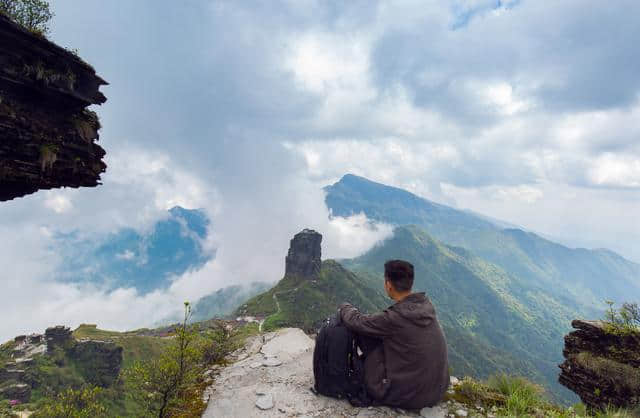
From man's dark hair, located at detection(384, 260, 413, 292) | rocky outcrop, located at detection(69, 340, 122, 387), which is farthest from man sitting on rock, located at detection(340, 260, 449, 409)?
rocky outcrop, located at detection(69, 340, 122, 387)

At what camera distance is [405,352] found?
21.1ft

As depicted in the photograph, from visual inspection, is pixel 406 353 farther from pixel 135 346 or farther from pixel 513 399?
pixel 135 346

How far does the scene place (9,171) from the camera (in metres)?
16.1

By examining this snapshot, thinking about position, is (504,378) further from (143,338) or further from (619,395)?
(143,338)

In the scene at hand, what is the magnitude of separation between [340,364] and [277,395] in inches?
78.1

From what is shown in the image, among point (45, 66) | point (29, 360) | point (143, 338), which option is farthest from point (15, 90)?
point (143, 338)

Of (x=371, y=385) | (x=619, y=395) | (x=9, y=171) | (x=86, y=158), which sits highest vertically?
(x=86, y=158)

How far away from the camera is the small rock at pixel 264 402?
23.1 ft

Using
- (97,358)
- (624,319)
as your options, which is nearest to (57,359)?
(97,358)

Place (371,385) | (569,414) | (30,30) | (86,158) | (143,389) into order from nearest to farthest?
(371,385) < (569,414) < (143,389) < (30,30) < (86,158)

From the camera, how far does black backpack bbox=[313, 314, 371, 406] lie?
6.85 meters

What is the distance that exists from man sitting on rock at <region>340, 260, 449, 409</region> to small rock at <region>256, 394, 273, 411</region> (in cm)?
237

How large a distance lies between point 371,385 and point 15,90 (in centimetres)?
2194

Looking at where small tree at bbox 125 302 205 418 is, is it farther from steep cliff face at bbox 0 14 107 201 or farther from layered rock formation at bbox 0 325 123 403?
layered rock formation at bbox 0 325 123 403
